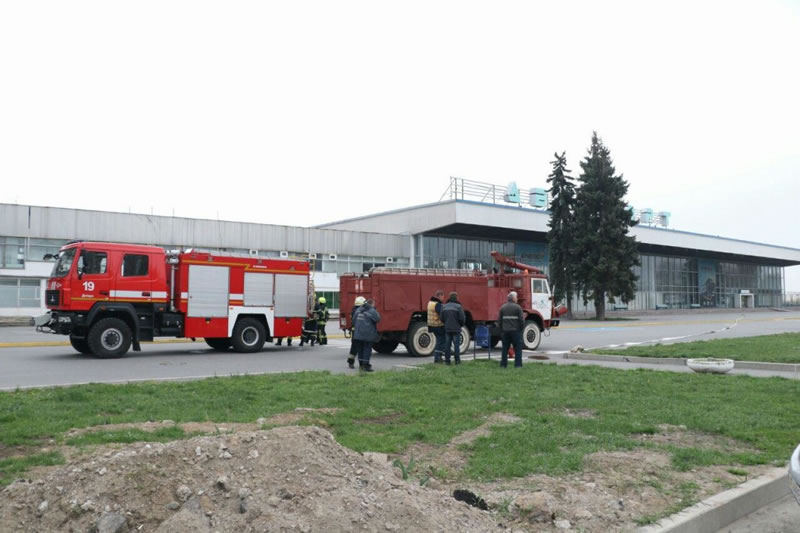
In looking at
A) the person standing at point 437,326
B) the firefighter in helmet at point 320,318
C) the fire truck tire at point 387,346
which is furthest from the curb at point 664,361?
the firefighter in helmet at point 320,318

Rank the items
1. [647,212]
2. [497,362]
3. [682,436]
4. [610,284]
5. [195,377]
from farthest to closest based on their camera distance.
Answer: [647,212], [610,284], [497,362], [195,377], [682,436]

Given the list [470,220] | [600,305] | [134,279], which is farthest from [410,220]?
[134,279]

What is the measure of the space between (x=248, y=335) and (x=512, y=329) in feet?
29.0

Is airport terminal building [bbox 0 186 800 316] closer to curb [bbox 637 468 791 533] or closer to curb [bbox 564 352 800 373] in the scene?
curb [bbox 564 352 800 373]

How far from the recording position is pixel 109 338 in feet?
55.7

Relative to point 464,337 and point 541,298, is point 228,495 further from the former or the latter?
point 541,298

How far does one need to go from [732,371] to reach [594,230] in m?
39.4

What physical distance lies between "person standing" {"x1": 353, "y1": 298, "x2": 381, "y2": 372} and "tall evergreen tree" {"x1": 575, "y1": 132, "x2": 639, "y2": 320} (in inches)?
1549

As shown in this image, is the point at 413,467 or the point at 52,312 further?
the point at 52,312

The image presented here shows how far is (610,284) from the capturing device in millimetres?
A: 51531

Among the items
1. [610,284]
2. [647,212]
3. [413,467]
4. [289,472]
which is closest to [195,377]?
[413,467]

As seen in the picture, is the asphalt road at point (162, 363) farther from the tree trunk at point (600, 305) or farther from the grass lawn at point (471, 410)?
the tree trunk at point (600, 305)

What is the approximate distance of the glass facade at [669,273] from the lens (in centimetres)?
5519

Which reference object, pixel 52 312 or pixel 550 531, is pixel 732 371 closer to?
pixel 550 531
